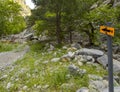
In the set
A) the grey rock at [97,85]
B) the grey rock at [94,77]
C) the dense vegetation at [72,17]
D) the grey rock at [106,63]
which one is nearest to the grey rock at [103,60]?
the grey rock at [106,63]

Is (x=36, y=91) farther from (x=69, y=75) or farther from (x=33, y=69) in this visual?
(x=33, y=69)

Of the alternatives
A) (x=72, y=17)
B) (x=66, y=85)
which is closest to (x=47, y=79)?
(x=66, y=85)

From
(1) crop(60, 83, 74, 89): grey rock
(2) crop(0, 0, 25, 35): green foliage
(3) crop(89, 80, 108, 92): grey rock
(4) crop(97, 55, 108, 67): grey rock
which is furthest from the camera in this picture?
(2) crop(0, 0, 25, 35): green foliage

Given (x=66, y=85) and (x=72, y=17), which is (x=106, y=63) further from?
(x=72, y=17)

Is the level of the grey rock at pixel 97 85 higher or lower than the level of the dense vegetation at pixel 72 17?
lower

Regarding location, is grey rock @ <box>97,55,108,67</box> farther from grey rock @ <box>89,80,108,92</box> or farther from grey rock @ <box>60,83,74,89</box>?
grey rock @ <box>60,83,74,89</box>

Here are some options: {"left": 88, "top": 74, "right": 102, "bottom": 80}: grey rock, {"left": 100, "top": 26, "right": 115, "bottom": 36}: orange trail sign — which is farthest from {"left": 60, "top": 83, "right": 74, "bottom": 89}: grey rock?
{"left": 100, "top": 26, "right": 115, "bottom": 36}: orange trail sign

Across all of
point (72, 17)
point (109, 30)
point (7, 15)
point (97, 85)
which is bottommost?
point (97, 85)

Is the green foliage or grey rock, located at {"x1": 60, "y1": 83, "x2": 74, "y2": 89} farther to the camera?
the green foliage

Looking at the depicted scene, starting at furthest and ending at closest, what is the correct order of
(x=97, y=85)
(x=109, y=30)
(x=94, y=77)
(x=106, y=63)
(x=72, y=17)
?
(x=72, y=17)
(x=106, y=63)
(x=94, y=77)
(x=97, y=85)
(x=109, y=30)

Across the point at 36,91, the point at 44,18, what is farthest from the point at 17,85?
the point at 44,18

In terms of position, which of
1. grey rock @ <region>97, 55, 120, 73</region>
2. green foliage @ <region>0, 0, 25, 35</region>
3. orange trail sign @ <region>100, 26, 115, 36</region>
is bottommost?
grey rock @ <region>97, 55, 120, 73</region>

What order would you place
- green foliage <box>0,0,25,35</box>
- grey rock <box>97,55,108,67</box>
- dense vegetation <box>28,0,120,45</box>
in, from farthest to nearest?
1. green foliage <box>0,0,25,35</box>
2. dense vegetation <box>28,0,120,45</box>
3. grey rock <box>97,55,108,67</box>

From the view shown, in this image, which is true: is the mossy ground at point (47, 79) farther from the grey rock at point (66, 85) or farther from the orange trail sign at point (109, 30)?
the orange trail sign at point (109, 30)
